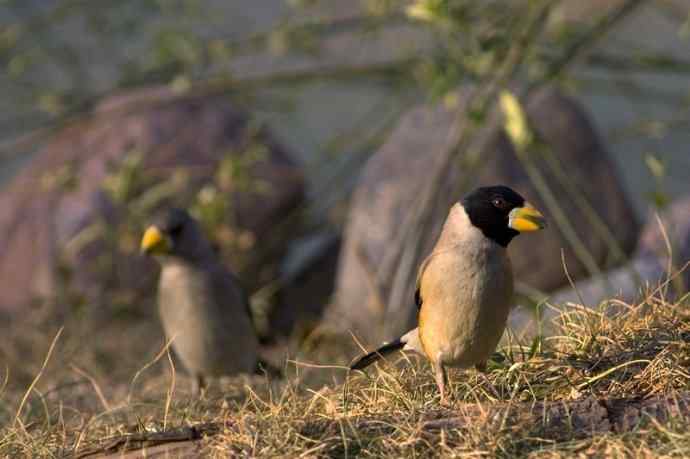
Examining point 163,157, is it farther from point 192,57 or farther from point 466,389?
point 466,389

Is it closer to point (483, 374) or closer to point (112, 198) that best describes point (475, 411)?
point (483, 374)

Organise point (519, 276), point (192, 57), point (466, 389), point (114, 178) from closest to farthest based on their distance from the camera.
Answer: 1. point (466, 389)
2. point (114, 178)
3. point (192, 57)
4. point (519, 276)

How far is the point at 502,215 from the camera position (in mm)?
4094

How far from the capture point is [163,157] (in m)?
9.31

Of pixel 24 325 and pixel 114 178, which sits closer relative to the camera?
pixel 114 178

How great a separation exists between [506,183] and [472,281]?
14.3 ft

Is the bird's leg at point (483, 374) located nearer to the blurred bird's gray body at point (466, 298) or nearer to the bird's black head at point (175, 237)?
the blurred bird's gray body at point (466, 298)

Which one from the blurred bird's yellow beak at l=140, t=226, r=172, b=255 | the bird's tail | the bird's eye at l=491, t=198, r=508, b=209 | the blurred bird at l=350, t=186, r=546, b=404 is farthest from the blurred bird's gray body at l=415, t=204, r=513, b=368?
the blurred bird's yellow beak at l=140, t=226, r=172, b=255

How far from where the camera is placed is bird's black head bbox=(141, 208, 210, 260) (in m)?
6.18

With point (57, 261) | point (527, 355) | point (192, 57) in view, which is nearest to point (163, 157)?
point (57, 261)

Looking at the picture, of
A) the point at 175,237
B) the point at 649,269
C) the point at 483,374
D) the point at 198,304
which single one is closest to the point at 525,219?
the point at 483,374

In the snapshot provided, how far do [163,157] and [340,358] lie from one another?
316 centimetres

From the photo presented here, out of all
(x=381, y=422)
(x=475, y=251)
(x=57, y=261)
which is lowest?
(x=57, y=261)

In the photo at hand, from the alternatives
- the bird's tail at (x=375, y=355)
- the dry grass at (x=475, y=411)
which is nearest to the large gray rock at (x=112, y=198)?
the bird's tail at (x=375, y=355)
